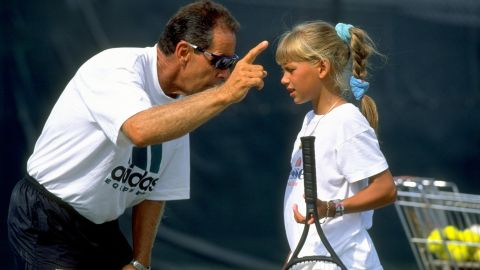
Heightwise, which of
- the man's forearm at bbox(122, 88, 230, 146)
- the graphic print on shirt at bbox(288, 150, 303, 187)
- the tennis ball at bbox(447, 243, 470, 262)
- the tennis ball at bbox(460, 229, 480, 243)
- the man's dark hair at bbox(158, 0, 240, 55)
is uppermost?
the man's dark hair at bbox(158, 0, 240, 55)

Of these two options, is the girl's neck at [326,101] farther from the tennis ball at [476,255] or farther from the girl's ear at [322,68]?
the tennis ball at [476,255]

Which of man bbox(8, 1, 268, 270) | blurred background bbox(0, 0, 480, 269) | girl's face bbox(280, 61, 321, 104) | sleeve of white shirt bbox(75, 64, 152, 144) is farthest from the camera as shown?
blurred background bbox(0, 0, 480, 269)

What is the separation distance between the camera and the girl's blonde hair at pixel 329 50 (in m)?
3.68


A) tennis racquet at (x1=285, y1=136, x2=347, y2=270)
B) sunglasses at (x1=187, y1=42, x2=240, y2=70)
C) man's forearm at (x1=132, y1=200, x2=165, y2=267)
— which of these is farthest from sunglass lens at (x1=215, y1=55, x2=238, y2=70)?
man's forearm at (x1=132, y1=200, x2=165, y2=267)

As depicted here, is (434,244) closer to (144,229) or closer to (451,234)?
(451,234)

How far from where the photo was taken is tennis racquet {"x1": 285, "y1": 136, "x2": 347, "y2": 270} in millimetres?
3176

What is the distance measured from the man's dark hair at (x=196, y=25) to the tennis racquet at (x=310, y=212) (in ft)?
2.02

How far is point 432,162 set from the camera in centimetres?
606

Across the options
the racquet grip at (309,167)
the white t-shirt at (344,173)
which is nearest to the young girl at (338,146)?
the white t-shirt at (344,173)

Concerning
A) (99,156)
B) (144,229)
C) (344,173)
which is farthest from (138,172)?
(344,173)

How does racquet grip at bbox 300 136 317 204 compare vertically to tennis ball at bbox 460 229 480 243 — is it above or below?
above

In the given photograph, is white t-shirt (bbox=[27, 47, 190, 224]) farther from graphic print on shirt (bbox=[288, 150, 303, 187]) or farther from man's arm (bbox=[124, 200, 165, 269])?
graphic print on shirt (bbox=[288, 150, 303, 187])

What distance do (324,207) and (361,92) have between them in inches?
19.8

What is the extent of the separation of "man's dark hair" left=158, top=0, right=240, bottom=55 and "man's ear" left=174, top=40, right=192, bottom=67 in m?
0.02
